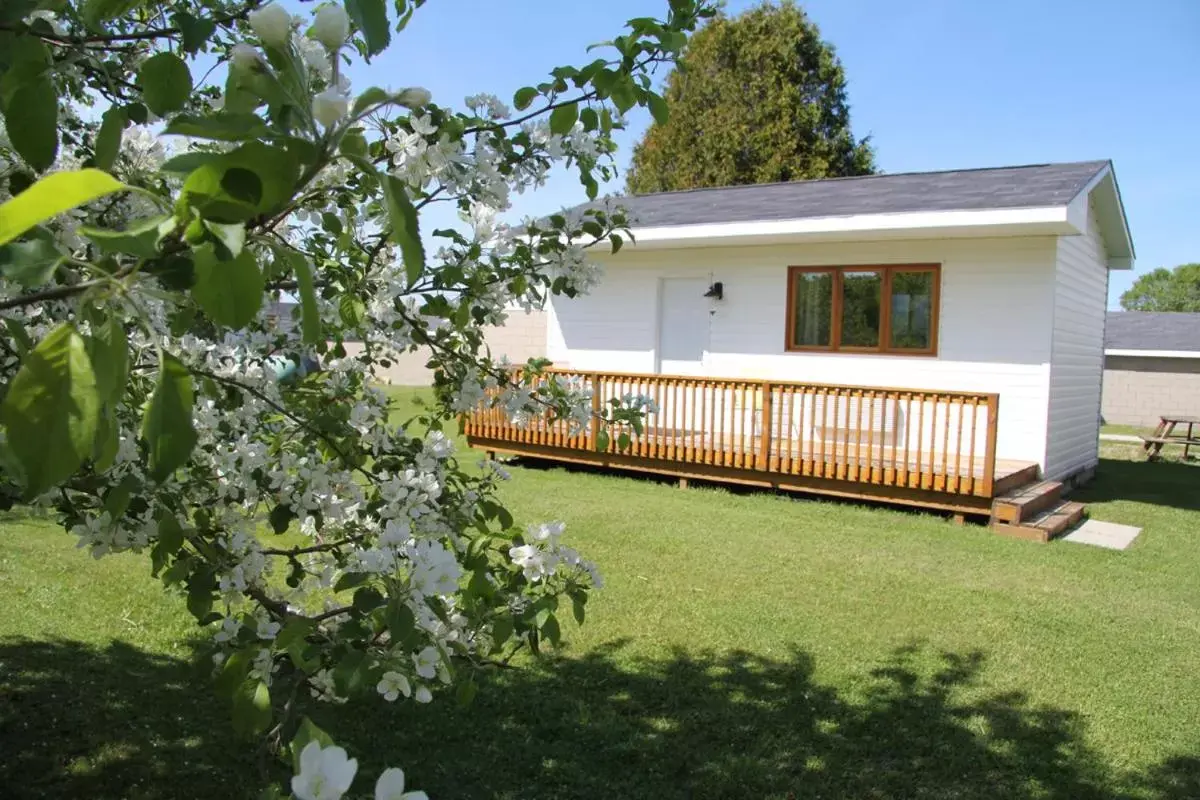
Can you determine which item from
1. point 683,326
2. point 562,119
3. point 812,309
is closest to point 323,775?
point 562,119

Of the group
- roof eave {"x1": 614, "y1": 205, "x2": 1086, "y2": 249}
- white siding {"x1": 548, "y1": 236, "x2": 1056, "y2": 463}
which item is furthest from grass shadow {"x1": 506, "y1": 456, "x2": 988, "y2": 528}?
roof eave {"x1": 614, "y1": 205, "x2": 1086, "y2": 249}

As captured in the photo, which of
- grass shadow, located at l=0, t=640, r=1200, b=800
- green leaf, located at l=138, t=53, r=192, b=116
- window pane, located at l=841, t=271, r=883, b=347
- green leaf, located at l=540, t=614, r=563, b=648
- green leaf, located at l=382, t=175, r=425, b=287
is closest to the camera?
green leaf, located at l=382, t=175, r=425, b=287

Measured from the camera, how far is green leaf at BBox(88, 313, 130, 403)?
64 centimetres

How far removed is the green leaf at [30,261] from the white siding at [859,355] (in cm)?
991

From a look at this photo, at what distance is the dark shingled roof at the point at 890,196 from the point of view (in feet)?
29.5

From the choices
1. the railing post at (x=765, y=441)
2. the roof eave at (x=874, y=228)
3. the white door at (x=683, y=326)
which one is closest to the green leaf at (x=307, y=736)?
the roof eave at (x=874, y=228)

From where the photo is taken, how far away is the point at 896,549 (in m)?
6.95

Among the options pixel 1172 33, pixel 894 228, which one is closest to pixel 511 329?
pixel 894 228

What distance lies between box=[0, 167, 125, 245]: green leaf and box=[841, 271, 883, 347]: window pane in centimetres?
1024

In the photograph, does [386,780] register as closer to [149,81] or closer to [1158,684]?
[149,81]

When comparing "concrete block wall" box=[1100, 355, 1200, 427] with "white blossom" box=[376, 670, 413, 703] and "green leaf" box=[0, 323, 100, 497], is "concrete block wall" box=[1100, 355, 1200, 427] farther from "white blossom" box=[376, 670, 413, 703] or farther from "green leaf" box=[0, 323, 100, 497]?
"green leaf" box=[0, 323, 100, 497]

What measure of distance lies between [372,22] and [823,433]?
332 inches

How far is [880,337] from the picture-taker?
10.1m

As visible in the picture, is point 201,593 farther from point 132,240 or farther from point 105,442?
point 132,240
